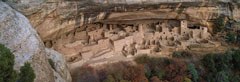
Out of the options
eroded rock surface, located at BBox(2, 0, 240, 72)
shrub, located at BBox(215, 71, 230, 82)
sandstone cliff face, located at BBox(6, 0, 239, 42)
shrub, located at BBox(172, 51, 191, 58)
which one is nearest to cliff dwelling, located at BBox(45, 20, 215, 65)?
eroded rock surface, located at BBox(2, 0, 240, 72)

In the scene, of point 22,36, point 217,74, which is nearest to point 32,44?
point 22,36

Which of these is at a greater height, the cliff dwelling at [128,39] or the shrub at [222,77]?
the cliff dwelling at [128,39]

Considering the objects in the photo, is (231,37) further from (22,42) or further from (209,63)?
(22,42)

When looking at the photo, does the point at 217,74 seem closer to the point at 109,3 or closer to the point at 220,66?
the point at 220,66

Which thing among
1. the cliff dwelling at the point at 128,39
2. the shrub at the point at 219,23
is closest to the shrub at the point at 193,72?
the cliff dwelling at the point at 128,39

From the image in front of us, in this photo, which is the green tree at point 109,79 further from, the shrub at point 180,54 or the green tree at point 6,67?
the green tree at point 6,67

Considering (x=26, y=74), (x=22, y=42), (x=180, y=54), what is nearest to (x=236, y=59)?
(x=180, y=54)
